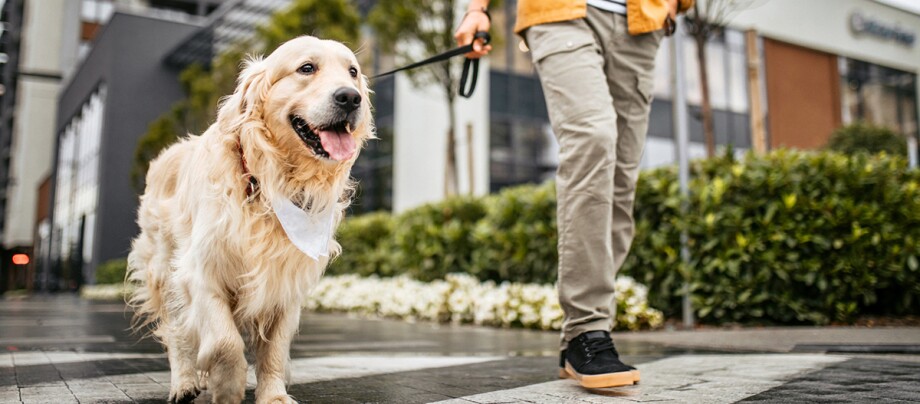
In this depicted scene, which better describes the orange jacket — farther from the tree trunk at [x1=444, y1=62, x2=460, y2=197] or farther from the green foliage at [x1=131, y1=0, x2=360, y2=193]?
the tree trunk at [x1=444, y1=62, x2=460, y2=197]

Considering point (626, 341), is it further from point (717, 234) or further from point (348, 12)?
point (348, 12)

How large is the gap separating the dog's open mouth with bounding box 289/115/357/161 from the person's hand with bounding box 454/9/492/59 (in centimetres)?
100

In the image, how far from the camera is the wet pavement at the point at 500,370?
2.47 m

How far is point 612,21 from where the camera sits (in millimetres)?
3102

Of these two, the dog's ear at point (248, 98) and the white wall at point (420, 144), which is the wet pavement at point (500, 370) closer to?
the dog's ear at point (248, 98)

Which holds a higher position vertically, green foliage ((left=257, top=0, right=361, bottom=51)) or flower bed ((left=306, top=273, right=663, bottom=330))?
green foliage ((left=257, top=0, right=361, bottom=51))

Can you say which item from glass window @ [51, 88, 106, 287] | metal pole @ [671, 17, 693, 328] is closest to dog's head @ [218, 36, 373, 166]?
metal pole @ [671, 17, 693, 328]

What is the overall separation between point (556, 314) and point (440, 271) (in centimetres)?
272

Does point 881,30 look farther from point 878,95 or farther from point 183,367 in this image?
point 183,367

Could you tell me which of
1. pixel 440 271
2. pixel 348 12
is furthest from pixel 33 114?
pixel 440 271

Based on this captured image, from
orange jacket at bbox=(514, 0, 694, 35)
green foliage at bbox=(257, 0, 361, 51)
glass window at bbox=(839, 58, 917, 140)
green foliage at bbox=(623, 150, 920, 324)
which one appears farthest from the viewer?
glass window at bbox=(839, 58, 917, 140)

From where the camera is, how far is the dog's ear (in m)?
2.55

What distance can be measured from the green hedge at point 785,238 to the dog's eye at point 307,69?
14.1ft

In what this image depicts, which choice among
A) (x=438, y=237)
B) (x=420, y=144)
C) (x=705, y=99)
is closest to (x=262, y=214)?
(x=438, y=237)
